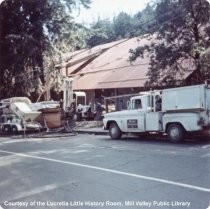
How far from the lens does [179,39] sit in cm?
1859

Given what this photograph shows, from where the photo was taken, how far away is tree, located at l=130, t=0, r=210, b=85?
1772 centimetres

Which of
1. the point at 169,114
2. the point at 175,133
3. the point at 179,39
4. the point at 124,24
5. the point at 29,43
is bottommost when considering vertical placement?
the point at 175,133

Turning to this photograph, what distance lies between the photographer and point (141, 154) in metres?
11.3

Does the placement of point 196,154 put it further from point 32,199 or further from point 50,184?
point 32,199

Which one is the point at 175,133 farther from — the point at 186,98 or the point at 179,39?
the point at 179,39

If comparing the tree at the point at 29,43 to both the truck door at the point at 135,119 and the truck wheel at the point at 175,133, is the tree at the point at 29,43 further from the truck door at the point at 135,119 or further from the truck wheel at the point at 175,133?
the truck wheel at the point at 175,133

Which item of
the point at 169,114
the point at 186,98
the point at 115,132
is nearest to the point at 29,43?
the point at 115,132

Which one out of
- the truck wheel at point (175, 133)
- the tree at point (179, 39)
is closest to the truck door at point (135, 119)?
the truck wheel at point (175, 133)

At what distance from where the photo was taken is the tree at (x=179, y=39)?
17.7 metres

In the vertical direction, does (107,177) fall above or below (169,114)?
below

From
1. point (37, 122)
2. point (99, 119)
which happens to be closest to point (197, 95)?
point (37, 122)

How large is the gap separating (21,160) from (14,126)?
10.8 metres

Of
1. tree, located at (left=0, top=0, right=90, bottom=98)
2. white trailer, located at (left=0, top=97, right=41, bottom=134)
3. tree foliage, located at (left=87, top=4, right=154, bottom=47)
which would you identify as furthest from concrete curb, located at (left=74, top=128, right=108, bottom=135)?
tree, located at (left=0, top=0, right=90, bottom=98)

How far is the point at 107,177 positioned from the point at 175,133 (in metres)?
6.62
